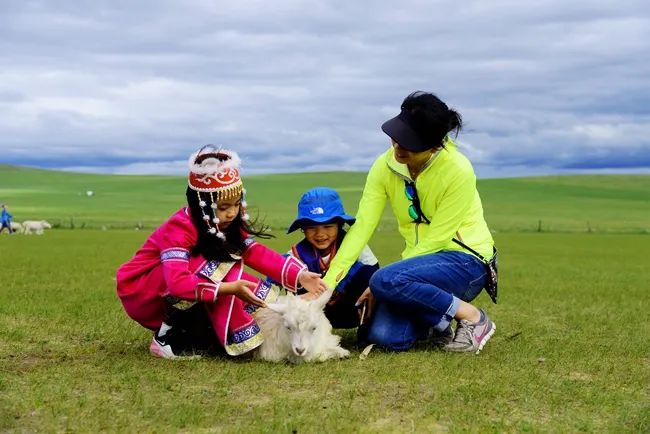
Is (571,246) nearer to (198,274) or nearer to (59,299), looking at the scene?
(59,299)

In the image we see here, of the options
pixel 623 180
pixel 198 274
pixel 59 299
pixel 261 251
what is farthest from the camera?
pixel 623 180

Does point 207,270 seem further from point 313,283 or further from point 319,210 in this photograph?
point 319,210

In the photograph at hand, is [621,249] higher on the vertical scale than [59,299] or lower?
lower

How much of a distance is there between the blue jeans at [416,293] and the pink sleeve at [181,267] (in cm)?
155

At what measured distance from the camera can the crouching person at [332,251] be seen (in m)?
7.86

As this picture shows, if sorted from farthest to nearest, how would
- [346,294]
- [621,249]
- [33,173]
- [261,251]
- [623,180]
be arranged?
1. [33,173]
2. [623,180]
3. [621,249]
4. [346,294]
5. [261,251]

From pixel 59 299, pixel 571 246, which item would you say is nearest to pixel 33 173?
pixel 571 246

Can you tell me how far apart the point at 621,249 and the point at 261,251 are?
86.4 ft

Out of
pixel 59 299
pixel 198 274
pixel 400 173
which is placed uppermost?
pixel 400 173

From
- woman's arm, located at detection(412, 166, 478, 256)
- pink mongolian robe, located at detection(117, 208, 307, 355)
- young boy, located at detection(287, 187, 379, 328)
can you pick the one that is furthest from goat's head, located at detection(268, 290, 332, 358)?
woman's arm, located at detection(412, 166, 478, 256)

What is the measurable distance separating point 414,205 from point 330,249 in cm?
92

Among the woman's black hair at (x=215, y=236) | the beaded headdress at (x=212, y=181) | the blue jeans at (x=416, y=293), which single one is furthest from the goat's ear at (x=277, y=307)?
the blue jeans at (x=416, y=293)

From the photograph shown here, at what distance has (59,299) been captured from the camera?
11531 millimetres

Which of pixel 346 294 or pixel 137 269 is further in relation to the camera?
pixel 346 294
